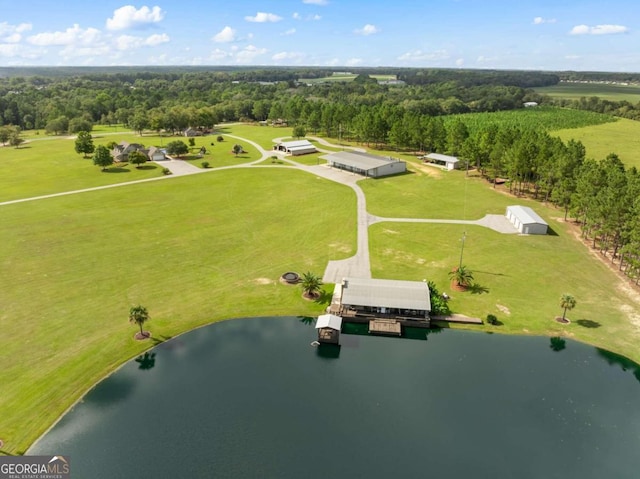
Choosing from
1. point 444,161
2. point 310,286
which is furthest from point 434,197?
point 310,286

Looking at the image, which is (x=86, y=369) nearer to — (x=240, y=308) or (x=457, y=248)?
(x=240, y=308)

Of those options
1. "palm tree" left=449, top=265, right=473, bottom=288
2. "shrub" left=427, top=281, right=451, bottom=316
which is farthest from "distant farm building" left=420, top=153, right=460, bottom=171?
"shrub" left=427, top=281, right=451, bottom=316

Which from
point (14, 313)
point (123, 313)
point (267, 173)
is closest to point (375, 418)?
point (123, 313)

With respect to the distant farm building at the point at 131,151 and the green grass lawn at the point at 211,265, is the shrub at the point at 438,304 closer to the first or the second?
the green grass lawn at the point at 211,265

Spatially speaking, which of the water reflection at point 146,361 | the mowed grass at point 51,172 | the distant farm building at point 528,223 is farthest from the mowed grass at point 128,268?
the distant farm building at point 528,223

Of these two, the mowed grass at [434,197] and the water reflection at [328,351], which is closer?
the water reflection at [328,351]

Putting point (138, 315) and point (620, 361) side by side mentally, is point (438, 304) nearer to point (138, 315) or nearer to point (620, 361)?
point (620, 361)
